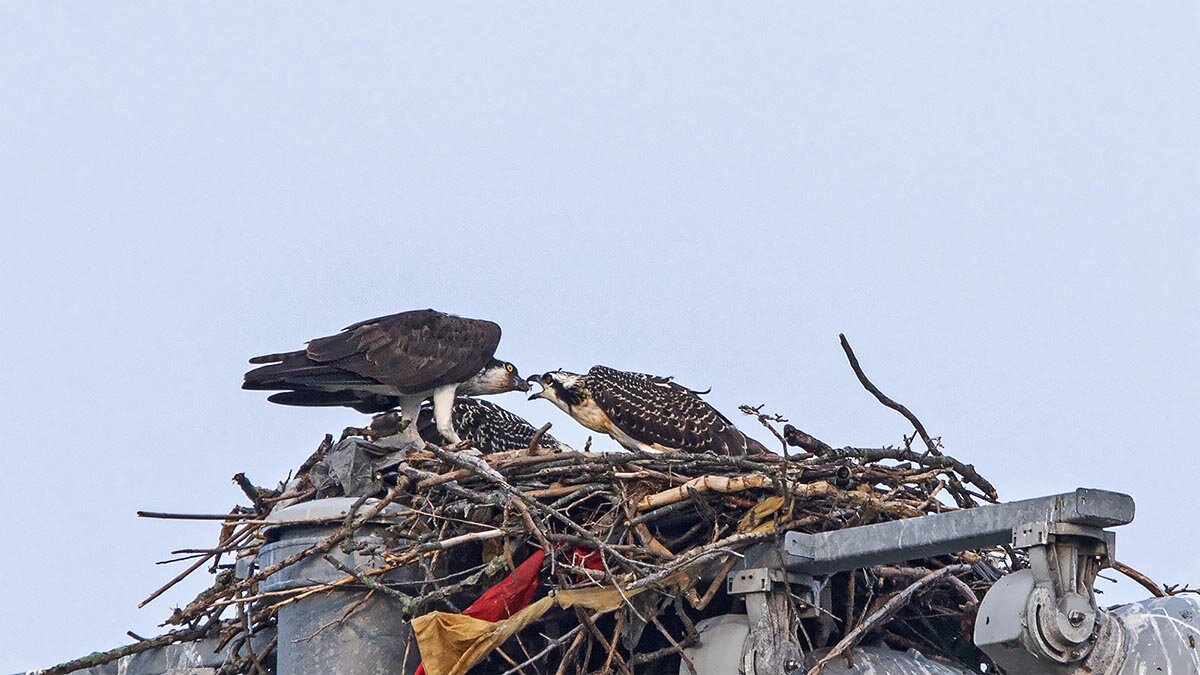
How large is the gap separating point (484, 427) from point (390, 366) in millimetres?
783

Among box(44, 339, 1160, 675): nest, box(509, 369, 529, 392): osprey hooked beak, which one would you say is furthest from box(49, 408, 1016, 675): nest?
box(509, 369, 529, 392): osprey hooked beak

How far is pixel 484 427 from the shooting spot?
10570mm

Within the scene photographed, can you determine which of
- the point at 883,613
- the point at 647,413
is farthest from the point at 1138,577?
the point at 647,413

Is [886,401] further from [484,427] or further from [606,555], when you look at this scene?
[484,427]

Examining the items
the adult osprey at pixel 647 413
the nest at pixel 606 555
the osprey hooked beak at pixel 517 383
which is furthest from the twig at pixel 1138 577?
the osprey hooked beak at pixel 517 383

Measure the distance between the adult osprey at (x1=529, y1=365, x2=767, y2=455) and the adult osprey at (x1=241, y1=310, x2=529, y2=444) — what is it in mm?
618

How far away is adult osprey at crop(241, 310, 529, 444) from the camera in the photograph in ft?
32.0

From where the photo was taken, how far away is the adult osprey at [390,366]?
384 inches

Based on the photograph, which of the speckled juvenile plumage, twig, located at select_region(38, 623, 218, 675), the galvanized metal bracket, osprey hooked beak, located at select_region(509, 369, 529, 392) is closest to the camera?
the galvanized metal bracket

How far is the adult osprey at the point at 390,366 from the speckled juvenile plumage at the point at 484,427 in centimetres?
8

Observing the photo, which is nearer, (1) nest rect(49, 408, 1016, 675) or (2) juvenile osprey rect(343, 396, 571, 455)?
(1) nest rect(49, 408, 1016, 675)

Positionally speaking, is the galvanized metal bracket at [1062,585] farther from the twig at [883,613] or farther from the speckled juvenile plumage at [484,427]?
the speckled juvenile plumage at [484,427]

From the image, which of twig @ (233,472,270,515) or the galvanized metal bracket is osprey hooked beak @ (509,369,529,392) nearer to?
twig @ (233,472,270,515)

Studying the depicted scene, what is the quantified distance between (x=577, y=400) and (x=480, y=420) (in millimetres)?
568
